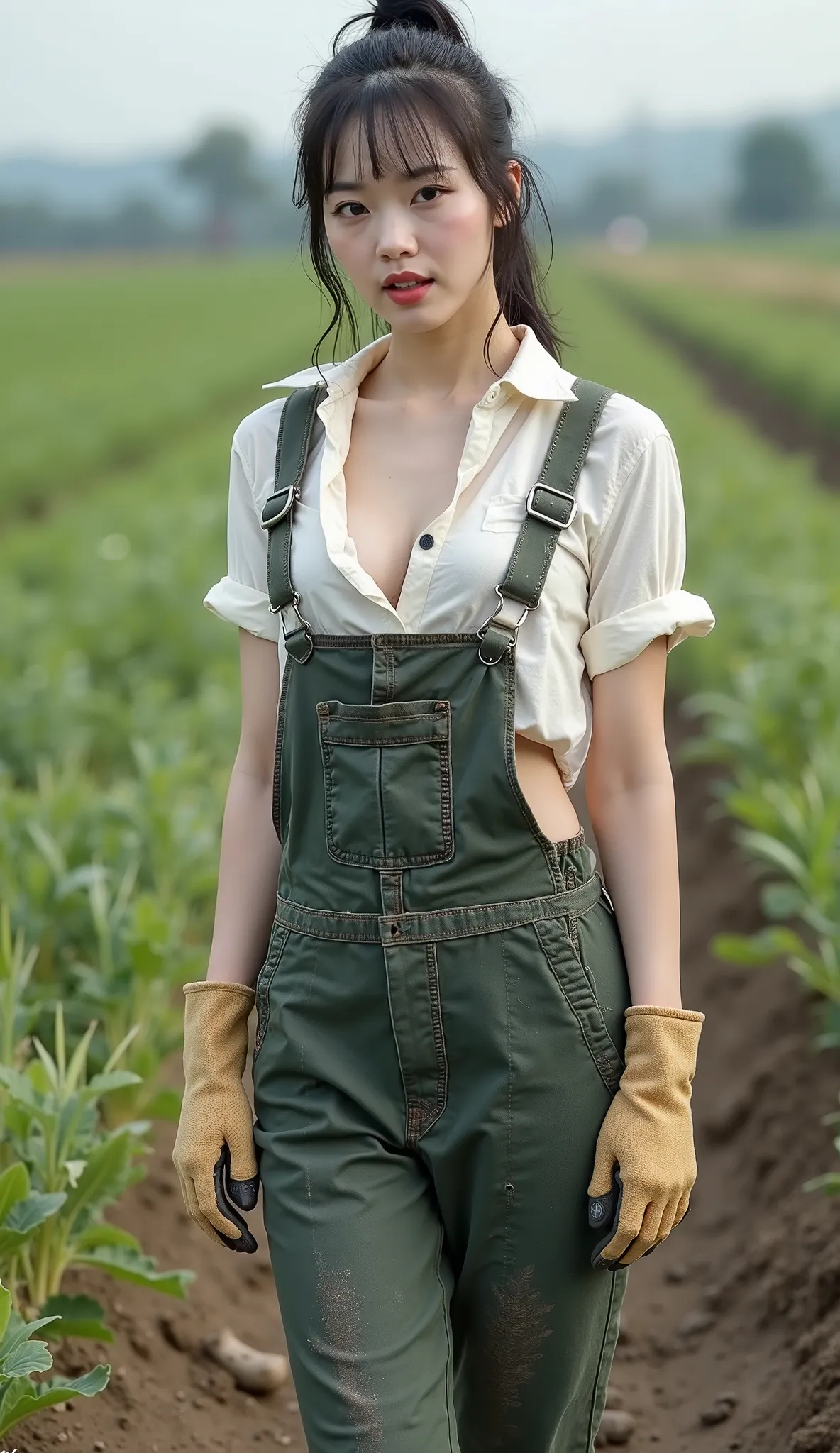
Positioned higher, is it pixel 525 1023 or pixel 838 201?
pixel 838 201

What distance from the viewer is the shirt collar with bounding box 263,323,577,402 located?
1864 millimetres

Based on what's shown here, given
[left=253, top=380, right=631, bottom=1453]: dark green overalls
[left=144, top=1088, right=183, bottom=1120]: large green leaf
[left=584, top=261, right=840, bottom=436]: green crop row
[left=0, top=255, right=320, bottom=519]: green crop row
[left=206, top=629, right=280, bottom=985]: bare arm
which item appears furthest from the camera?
[left=584, top=261, right=840, bottom=436]: green crop row

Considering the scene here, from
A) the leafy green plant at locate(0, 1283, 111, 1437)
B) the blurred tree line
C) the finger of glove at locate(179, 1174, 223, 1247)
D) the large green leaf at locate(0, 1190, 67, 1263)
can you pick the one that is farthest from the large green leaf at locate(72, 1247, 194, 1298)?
the blurred tree line

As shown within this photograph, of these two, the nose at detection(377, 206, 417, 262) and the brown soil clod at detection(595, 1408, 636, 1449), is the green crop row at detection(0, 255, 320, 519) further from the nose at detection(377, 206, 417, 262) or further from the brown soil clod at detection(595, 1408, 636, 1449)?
the brown soil clod at detection(595, 1408, 636, 1449)

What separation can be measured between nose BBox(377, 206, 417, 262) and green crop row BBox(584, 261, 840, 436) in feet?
55.3

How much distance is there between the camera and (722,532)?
28.3ft

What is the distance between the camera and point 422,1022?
1.78 metres

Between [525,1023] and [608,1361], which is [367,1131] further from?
[608,1361]

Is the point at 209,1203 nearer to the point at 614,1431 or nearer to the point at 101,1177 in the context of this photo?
the point at 101,1177

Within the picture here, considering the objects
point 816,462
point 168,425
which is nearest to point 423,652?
point 816,462

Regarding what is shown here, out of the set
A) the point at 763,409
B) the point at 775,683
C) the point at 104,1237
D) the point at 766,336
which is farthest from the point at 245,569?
the point at 766,336

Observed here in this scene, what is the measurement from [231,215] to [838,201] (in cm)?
4290

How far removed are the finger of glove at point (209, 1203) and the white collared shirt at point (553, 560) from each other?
577mm

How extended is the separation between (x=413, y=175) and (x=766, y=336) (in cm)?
2684
